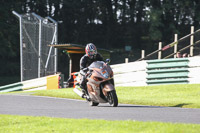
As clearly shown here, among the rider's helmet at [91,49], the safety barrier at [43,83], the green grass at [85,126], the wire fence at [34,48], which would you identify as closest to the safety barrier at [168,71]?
the safety barrier at [43,83]

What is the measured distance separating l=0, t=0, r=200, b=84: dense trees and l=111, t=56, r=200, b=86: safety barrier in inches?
902

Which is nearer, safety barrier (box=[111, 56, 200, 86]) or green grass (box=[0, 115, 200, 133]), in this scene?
green grass (box=[0, 115, 200, 133])

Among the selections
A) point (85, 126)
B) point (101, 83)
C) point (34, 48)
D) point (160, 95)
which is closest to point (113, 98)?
point (101, 83)

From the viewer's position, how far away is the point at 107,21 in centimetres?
5009

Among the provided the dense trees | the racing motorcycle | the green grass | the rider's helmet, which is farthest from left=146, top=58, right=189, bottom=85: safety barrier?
the dense trees

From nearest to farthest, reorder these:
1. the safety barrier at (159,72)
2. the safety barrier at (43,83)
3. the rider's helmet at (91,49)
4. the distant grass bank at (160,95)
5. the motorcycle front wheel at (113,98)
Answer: the motorcycle front wheel at (113,98)
the rider's helmet at (91,49)
the distant grass bank at (160,95)
the safety barrier at (159,72)
the safety barrier at (43,83)

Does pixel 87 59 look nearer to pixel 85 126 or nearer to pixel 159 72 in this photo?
pixel 85 126

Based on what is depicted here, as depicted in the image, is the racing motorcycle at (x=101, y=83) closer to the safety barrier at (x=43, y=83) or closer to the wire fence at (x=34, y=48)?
the safety barrier at (x=43, y=83)

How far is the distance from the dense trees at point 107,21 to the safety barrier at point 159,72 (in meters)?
22.9

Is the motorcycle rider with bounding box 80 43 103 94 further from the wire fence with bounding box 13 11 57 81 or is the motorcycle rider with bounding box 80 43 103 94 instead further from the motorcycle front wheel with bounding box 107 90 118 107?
the wire fence with bounding box 13 11 57 81

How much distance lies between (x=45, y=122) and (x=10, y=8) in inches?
1412

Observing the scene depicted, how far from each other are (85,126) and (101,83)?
13.5ft

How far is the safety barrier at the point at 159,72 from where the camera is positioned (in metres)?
17.4

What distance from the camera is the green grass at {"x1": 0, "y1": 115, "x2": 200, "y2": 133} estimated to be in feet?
23.6
